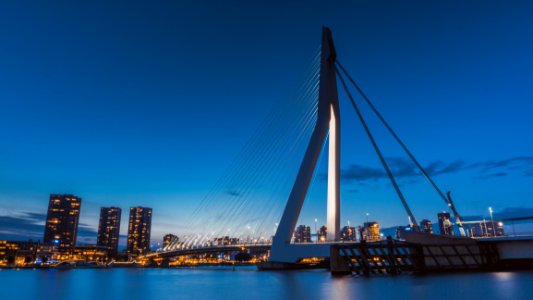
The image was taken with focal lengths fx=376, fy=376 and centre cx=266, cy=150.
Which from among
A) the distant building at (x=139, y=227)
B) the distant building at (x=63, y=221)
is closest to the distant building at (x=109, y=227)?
the distant building at (x=139, y=227)

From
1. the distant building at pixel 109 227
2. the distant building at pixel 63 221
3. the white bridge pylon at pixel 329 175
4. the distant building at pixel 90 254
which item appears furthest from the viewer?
the distant building at pixel 109 227

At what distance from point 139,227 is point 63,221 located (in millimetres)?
31517

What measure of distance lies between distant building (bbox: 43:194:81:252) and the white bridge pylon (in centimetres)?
14117

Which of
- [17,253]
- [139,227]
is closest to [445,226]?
[17,253]

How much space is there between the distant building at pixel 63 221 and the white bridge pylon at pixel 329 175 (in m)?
141

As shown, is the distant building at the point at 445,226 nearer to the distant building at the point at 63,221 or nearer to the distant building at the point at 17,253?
the distant building at the point at 17,253

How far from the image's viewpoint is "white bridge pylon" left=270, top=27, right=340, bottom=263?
35.2 metres

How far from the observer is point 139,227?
571 ft

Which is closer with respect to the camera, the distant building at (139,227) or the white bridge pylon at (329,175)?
the white bridge pylon at (329,175)

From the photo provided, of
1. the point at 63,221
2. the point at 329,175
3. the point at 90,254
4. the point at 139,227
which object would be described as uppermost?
the point at 63,221

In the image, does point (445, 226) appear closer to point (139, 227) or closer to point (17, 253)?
point (17, 253)

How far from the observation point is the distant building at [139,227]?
170 m

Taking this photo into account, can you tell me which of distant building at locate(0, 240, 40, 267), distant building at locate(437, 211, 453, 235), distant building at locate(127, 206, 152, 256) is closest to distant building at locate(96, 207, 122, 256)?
distant building at locate(127, 206, 152, 256)

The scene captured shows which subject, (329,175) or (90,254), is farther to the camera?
(90,254)
